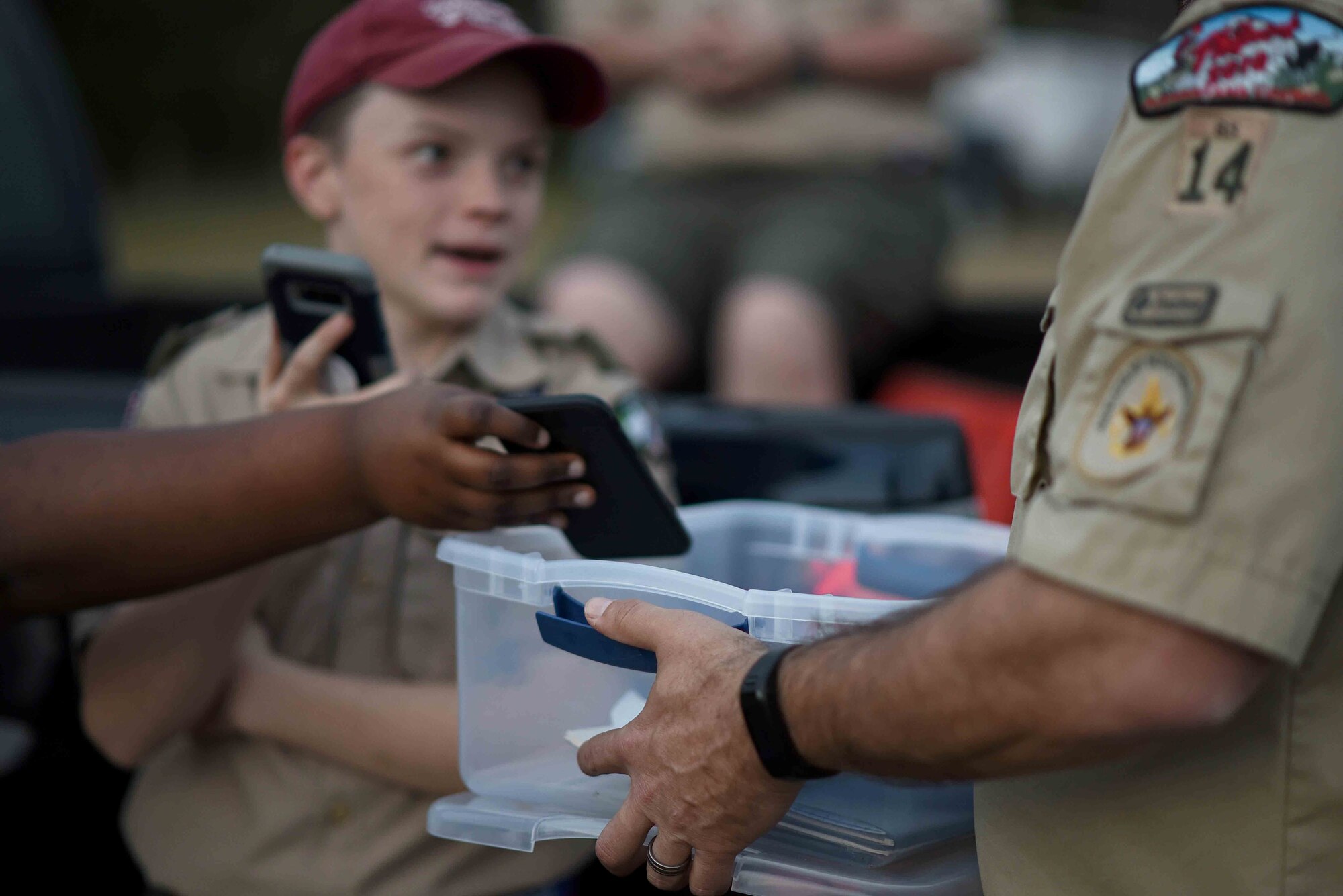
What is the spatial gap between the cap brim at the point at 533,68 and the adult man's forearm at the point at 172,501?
1.44 feet

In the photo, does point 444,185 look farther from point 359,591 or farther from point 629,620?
point 629,620

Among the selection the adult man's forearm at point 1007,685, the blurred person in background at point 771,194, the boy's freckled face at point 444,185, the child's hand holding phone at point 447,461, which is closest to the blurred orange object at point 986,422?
the blurred person in background at point 771,194

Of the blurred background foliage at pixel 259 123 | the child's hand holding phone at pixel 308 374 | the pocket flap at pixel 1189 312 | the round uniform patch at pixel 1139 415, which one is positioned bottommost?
the blurred background foliage at pixel 259 123

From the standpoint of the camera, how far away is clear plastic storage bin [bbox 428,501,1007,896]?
0.89m

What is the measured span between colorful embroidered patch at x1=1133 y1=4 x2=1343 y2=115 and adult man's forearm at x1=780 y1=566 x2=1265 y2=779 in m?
0.28

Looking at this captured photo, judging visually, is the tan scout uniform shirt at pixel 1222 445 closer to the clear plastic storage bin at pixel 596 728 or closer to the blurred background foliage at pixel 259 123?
the clear plastic storage bin at pixel 596 728

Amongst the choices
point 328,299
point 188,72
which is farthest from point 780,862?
point 188,72

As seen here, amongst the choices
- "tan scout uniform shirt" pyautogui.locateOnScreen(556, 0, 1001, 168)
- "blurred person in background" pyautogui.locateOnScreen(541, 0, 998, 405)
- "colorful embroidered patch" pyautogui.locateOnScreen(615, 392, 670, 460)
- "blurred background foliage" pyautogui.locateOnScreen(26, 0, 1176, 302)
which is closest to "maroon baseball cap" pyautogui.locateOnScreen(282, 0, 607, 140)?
"colorful embroidered patch" pyautogui.locateOnScreen(615, 392, 670, 460)

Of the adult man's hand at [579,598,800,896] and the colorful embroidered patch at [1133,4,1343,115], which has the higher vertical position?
the colorful embroidered patch at [1133,4,1343,115]

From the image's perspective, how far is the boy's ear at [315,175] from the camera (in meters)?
1.35

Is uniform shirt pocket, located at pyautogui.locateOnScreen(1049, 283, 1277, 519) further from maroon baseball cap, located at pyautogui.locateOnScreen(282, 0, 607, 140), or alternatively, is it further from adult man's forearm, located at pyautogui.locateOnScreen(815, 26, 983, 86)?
adult man's forearm, located at pyautogui.locateOnScreen(815, 26, 983, 86)

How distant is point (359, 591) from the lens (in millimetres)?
1262

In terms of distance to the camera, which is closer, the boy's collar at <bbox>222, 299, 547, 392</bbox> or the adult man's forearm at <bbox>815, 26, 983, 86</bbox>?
the boy's collar at <bbox>222, 299, 547, 392</bbox>

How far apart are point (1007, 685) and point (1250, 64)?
0.37 meters
